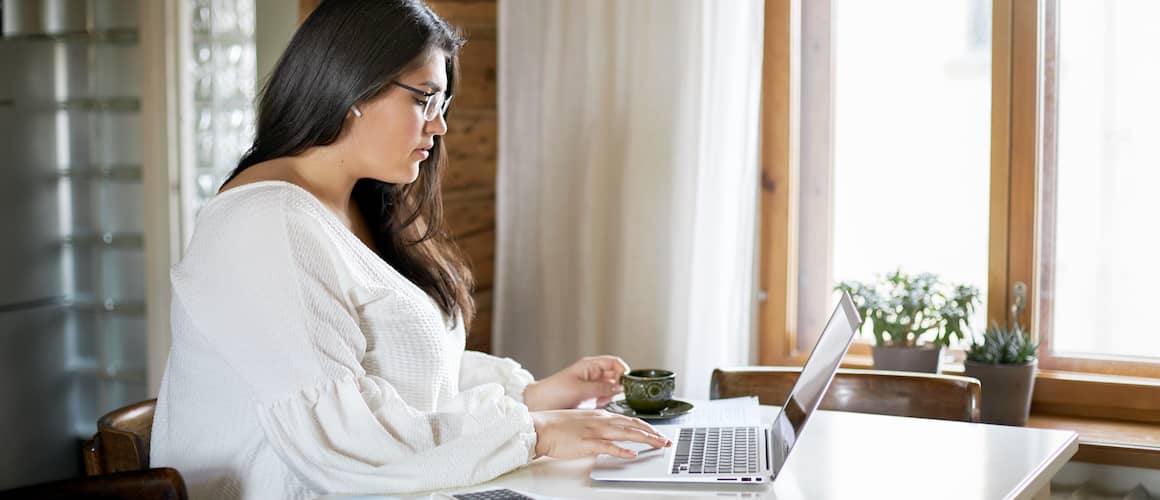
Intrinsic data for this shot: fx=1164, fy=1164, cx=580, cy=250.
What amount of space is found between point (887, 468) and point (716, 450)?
0.22 m

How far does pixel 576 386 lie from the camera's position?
1886mm

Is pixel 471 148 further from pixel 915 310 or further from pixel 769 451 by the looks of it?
pixel 769 451

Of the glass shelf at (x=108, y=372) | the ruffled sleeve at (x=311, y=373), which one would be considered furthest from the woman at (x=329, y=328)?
the glass shelf at (x=108, y=372)

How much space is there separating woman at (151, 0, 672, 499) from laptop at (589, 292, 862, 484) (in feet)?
0.11

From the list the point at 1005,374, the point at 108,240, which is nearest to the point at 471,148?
the point at 108,240

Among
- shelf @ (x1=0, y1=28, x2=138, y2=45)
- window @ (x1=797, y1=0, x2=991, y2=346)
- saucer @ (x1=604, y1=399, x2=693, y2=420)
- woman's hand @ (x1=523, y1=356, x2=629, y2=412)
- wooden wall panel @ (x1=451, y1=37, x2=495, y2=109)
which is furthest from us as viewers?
shelf @ (x1=0, y1=28, x2=138, y2=45)

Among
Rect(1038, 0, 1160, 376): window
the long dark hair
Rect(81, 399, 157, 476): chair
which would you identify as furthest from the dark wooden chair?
Rect(1038, 0, 1160, 376): window

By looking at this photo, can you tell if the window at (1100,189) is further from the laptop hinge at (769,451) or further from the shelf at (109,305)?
the shelf at (109,305)

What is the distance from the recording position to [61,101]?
358cm

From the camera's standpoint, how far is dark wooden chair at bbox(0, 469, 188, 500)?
127cm

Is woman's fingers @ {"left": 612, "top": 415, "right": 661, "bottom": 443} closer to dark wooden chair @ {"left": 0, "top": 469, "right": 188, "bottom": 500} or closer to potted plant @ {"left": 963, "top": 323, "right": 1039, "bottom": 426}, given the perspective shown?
dark wooden chair @ {"left": 0, "top": 469, "right": 188, "bottom": 500}

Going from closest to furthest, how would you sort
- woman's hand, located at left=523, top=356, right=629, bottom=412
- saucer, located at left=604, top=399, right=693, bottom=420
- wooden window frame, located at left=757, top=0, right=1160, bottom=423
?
saucer, located at left=604, top=399, right=693, bottom=420 → woman's hand, located at left=523, top=356, right=629, bottom=412 → wooden window frame, located at left=757, top=0, right=1160, bottom=423

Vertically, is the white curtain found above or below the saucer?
above

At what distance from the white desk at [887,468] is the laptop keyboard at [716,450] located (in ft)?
0.15
